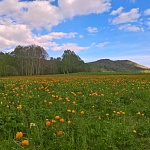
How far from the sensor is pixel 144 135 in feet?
14.6

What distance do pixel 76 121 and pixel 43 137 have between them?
3.61 feet

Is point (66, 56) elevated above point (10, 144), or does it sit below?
above

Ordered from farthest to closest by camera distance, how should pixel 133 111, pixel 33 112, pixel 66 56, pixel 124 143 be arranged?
pixel 66 56, pixel 133 111, pixel 33 112, pixel 124 143

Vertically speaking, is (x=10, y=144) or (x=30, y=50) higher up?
(x=30, y=50)

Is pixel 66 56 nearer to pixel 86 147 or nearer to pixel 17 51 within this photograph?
pixel 17 51

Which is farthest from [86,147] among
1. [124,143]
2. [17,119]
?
[17,119]

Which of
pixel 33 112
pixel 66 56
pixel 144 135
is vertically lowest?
pixel 144 135

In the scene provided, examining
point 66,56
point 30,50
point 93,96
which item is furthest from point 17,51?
point 93,96

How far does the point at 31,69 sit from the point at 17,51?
1007cm

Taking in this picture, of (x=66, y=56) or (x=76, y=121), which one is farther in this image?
(x=66, y=56)

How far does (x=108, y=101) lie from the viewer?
706 cm

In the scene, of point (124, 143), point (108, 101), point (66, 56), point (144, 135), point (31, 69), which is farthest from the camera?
point (66, 56)

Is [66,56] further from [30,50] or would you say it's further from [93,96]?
[93,96]

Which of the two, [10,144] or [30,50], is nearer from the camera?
[10,144]
